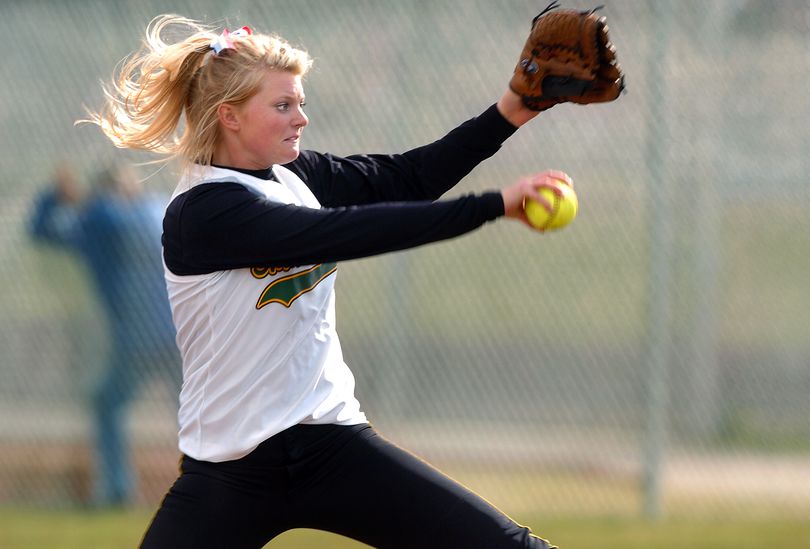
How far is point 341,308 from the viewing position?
638 centimetres

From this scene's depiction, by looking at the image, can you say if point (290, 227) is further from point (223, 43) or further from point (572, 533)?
point (572, 533)

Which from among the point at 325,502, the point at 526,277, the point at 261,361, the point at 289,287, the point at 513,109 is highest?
the point at 526,277

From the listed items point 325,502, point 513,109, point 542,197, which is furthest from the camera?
point 513,109

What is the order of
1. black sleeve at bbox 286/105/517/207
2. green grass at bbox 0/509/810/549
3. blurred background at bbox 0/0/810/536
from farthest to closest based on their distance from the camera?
blurred background at bbox 0/0/810/536 → green grass at bbox 0/509/810/549 → black sleeve at bbox 286/105/517/207

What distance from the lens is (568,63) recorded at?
10.3 ft

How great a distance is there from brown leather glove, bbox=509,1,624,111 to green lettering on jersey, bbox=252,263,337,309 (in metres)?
0.78

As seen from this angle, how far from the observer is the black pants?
2836mm

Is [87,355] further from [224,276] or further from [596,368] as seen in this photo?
[224,276]

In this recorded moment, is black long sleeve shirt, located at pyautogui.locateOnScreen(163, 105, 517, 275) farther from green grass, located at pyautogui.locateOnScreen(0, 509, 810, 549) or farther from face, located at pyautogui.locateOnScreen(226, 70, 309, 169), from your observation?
green grass, located at pyautogui.locateOnScreen(0, 509, 810, 549)

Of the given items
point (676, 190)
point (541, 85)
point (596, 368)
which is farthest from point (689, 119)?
point (541, 85)

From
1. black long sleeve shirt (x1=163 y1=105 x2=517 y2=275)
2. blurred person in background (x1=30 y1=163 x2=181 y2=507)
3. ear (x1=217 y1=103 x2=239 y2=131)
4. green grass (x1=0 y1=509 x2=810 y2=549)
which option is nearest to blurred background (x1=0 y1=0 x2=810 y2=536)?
blurred person in background (x1=30 y1=163 x2=181 y2=507)

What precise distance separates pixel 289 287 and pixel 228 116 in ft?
1.51

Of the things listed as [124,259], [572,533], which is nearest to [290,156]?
[572,533]

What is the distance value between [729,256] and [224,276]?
12.2ft
